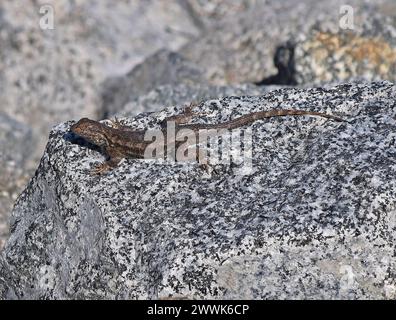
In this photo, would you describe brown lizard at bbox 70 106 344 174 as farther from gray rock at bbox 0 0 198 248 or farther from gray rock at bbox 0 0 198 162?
gray rock at bbox 0 0 198 162

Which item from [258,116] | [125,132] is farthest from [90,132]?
[258,116]

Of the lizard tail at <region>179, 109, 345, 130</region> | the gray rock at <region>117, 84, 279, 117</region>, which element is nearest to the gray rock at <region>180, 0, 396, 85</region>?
the gray rock at <region>117, 84, 279, 117</region>
